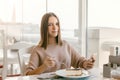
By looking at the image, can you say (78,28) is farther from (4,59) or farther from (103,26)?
(4,59)

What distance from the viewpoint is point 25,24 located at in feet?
12.0

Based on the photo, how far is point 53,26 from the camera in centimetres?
171

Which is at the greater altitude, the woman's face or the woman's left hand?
the woman's face

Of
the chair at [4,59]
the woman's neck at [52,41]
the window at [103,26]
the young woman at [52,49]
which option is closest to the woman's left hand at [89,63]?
the young woman at [52,49]

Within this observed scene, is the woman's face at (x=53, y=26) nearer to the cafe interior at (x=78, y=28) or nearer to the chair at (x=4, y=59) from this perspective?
the cafe interior at (x=78, y=28)

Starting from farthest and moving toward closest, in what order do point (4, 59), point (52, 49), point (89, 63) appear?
1. point (4, 59)
2. point (52, 49)
3. point (89, 63)

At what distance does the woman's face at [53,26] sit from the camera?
66.7 inches

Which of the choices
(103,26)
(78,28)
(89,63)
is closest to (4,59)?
(78,28)

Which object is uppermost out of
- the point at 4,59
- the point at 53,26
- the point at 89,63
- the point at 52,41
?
Answer: the point at 53,26

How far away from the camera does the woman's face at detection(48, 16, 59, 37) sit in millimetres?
1693

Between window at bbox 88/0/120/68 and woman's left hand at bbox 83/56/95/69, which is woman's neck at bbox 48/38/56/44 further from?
window at bbox 88/0/120/68

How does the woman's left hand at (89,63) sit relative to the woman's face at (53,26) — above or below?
below

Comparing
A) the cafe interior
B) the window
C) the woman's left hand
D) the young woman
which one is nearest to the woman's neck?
the young woman

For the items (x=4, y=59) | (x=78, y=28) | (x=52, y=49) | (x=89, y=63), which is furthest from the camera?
(x=78, y=28)
